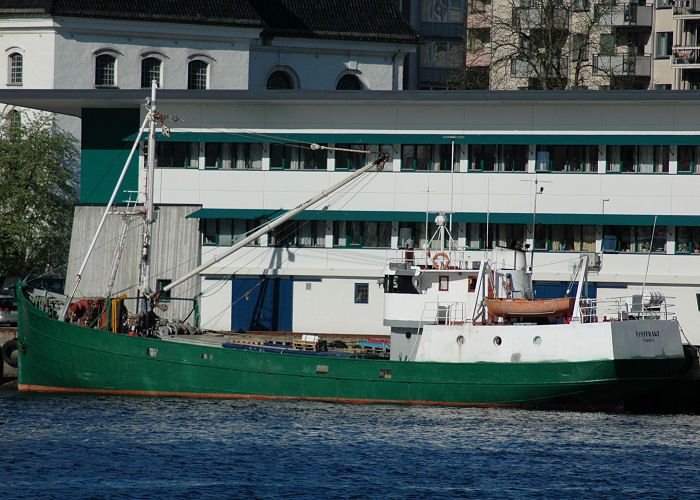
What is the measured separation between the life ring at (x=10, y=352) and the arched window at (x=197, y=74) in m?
25.9

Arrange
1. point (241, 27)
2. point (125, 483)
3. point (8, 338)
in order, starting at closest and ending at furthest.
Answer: point (125, 483) → point (8, 338) → point (241, 27)

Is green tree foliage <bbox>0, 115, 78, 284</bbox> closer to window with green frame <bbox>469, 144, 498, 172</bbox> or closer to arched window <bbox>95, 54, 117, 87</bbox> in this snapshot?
arched window <bbox>95, 54, 117, 87</bbox>

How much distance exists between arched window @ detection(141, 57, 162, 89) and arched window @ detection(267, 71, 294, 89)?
810 cm

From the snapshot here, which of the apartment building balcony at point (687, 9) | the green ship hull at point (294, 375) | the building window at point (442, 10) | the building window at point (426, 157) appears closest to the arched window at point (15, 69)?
the green ship hull at point (294, 375)

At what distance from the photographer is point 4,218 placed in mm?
62844

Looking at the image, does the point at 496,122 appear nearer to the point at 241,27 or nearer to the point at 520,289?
the point at 520,289


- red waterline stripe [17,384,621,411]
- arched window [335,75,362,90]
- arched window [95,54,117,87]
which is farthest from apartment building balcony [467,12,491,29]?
red waterline stripe [17,384,621,411]

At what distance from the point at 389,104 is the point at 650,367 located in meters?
18.0

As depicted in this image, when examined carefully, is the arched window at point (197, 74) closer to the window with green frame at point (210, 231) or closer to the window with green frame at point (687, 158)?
the window with green frame at point (210, 231)

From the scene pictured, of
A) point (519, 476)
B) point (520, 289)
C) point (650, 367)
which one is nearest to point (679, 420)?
point (650, 367)

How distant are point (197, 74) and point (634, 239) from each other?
30529mm

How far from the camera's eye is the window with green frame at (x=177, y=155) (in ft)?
180

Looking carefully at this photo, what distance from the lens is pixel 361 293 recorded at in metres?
53.4

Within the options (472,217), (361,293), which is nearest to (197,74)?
(361,293)
